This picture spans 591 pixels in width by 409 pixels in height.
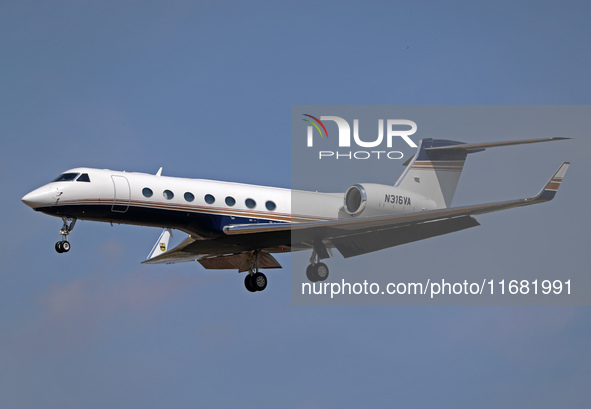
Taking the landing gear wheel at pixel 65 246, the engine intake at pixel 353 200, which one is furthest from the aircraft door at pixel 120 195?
the engine intake at pixel 353 200

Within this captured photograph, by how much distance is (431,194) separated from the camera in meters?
29.1

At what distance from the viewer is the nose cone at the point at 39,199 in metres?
24.0

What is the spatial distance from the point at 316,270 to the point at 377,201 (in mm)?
2888

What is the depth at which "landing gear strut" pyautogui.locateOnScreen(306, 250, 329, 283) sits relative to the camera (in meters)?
27.6

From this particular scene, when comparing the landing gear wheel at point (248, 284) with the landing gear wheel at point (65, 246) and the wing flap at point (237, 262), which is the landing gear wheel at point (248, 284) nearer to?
the wing flap at point (237, 262)

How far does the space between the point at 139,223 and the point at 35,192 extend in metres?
2.94

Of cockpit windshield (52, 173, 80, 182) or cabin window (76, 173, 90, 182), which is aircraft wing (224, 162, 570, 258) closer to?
cabin window (76, 173, 90, 182)

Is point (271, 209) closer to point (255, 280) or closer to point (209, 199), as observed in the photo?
point (209, 199)

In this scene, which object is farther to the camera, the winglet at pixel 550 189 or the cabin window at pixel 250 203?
the cabin window at pixel 250 203

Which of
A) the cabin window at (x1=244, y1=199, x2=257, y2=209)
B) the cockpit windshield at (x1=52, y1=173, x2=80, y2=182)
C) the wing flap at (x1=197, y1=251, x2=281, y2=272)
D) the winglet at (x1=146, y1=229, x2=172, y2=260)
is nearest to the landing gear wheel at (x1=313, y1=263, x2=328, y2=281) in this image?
the wing flap at (x1=197, y1=251, x2=281, y2=272)

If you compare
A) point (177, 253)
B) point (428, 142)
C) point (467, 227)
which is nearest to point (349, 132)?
point (428, 142)

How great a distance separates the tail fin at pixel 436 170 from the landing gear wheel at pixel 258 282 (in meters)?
5.39

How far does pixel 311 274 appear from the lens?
27609 mm

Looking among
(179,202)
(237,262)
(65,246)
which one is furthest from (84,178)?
(237,262)
